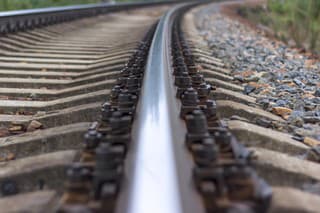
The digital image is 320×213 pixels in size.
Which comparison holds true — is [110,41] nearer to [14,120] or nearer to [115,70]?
[115,70]

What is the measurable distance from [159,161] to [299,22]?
7.93 meters

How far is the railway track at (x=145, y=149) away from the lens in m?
1.32

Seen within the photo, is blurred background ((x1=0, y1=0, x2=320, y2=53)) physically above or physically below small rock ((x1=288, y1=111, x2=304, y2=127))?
below

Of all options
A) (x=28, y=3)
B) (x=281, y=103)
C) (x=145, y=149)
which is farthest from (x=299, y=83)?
(x=28, y=3)

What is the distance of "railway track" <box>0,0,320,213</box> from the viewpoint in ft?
4.33

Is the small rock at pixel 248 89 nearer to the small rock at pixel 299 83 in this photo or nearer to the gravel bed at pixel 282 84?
the gravel bed at pixel 282 84

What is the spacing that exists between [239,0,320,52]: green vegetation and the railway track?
498 centimetres

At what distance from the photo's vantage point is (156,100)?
6.91ft

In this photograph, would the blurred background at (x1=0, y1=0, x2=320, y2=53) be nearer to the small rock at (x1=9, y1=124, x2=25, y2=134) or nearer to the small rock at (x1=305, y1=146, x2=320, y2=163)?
the small rock at (x1=305, y1=146, x2=320, y2=163)

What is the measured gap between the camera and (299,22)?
8.69 meters

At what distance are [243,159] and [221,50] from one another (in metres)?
4.25

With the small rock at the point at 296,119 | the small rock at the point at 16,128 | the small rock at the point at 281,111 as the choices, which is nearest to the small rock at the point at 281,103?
the small rock at the point at 281,111

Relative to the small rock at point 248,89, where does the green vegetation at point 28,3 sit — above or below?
below

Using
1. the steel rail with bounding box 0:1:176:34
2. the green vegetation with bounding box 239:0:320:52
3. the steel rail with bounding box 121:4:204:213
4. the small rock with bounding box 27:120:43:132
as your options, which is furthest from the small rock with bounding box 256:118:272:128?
the green vegetation with bounding box 239:0:320:52
